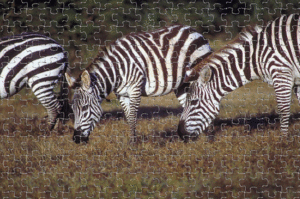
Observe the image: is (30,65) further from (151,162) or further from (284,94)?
(284,94)

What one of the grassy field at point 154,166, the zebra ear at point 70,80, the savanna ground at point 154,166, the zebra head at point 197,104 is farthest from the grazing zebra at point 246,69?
the zebra ear at point 70,80

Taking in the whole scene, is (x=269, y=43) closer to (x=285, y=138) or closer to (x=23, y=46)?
(x=285, y=138)

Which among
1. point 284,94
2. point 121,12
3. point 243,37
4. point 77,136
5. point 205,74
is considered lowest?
point 77,136

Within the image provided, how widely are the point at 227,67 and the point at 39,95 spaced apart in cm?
342

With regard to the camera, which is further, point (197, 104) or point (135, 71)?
point (135, 71)

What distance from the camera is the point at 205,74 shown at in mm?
5438

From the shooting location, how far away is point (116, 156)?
536cm

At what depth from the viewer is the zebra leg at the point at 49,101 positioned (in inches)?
253

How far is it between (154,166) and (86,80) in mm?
1635

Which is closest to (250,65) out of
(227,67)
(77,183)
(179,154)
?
(227,67)

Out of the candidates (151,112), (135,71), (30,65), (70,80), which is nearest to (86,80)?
(70,80)

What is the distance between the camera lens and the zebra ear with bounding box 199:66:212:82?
17.6 ft

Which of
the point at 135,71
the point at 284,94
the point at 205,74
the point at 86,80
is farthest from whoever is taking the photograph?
the point at 135,71

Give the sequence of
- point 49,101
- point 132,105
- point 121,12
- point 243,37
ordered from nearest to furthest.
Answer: point 243,37 → point 132,105 → point 49,101 → point 121,12
